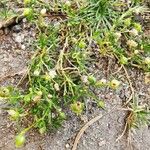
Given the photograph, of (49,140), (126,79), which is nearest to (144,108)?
(126,79)

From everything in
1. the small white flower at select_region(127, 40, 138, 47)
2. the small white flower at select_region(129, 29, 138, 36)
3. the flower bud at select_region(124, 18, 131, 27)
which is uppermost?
the flower bud at select_region(124, 18, 131, 27)

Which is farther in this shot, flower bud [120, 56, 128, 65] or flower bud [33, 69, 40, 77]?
flower bud [120, 56, 128, 65]

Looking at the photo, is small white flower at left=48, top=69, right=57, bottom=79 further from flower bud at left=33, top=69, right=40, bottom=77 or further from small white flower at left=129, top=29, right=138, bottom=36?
small white flower at left=129, top=29, right=138, bottom=36

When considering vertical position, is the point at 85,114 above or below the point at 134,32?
below

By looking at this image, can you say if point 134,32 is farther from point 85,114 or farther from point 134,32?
point 85,114

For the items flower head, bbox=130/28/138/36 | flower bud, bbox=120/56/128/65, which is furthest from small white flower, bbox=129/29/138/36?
flower bud, bbox=120/56/128/65

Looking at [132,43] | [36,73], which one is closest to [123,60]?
[132,43]

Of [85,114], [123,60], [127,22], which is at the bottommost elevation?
[85,114]

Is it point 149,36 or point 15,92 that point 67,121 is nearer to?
point 15,92
